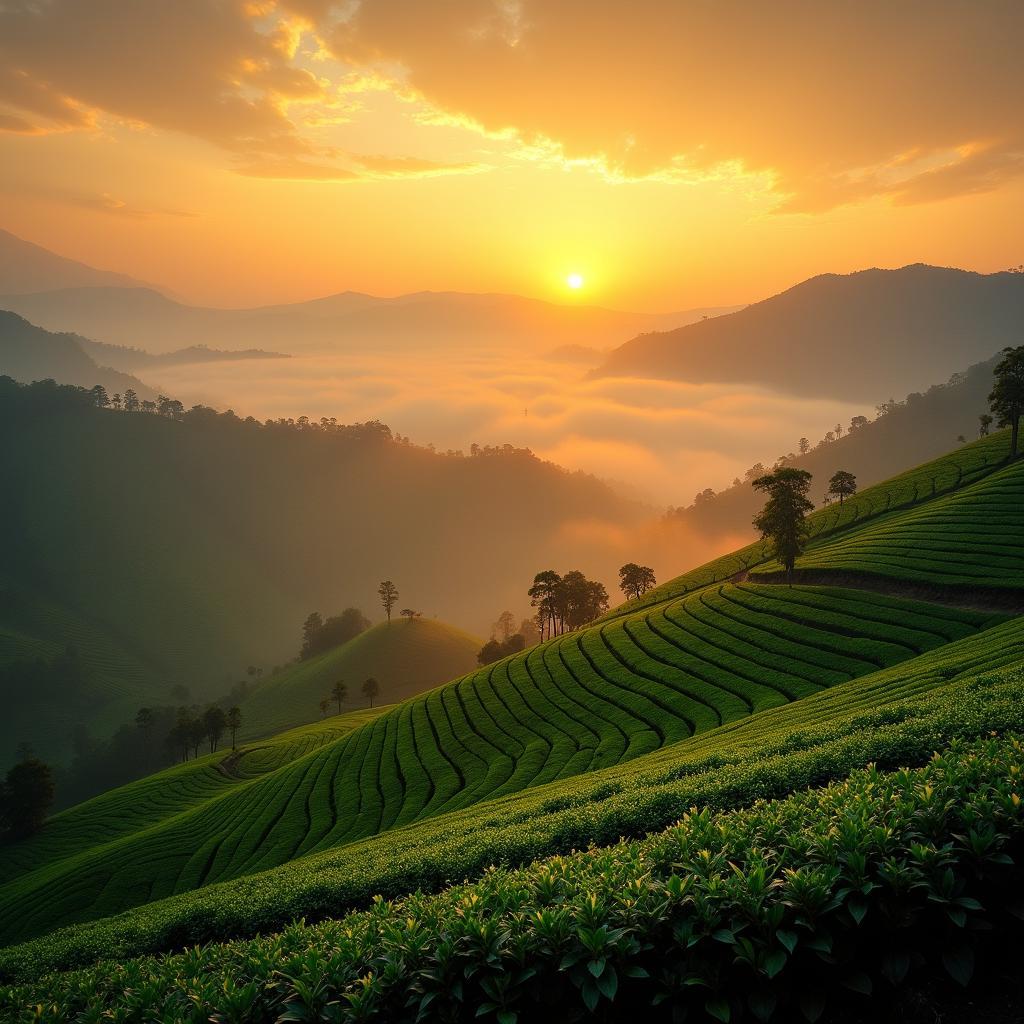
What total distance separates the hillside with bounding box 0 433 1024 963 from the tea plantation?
199 mm

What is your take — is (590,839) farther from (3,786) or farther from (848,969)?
(3,786)

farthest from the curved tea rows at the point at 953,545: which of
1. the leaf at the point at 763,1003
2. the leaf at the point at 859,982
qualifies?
the leaf at the point at 763,1003

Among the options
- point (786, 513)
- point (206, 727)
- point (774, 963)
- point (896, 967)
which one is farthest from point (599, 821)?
point (206, 727)

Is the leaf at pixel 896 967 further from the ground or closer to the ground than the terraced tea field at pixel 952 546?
further from the ground

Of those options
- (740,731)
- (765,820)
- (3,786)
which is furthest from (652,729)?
(3,786)

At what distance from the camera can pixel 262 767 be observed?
78.4 m

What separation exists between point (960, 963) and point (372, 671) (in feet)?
512

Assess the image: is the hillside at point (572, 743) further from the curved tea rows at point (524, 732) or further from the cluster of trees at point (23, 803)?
the cluster of trees at point (23, 803)

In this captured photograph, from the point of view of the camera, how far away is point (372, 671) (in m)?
153

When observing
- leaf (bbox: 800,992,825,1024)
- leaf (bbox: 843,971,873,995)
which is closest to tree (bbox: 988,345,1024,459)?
leaf (bbox: 843,971,873,995)

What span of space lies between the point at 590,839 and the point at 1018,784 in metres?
9.28

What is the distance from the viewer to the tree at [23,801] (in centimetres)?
8138

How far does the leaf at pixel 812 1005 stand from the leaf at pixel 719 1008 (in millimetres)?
667

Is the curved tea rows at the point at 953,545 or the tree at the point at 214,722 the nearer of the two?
the curved tea rows at the point at 953,545
